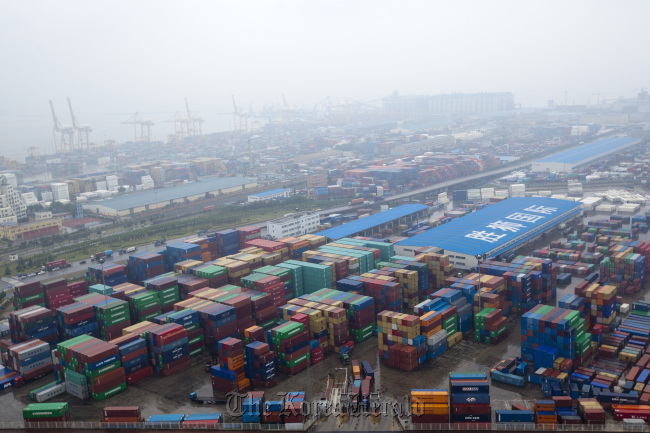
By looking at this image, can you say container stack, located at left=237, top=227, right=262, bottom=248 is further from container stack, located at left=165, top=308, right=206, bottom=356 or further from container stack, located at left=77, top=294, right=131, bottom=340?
container stack, located at left=165, top=308, right=206, bottom=356

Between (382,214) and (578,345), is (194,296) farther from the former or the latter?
(382,214)

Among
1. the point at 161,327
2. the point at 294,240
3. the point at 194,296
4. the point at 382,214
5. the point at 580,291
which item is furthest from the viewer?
the point at 382,214

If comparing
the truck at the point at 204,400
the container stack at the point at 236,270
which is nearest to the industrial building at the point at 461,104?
the container stack at the point at 236,270

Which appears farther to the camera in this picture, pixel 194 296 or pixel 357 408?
pixel 194 296

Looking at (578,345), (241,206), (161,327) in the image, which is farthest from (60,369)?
(241,206)

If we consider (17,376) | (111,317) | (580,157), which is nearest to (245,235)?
(111,317)

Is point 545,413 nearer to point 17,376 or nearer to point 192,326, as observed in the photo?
point 192,326
